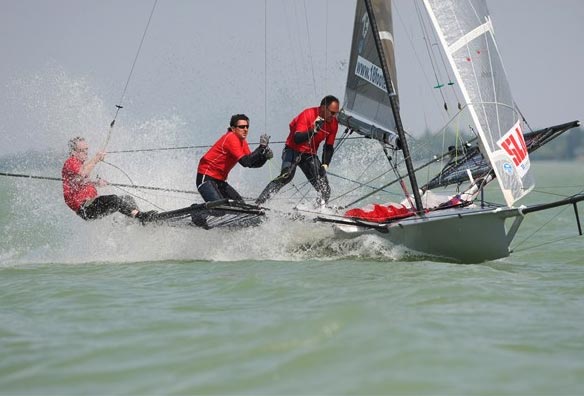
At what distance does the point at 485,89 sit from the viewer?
7.57 metres

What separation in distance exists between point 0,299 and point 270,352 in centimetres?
284

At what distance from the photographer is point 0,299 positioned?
19.9 feet

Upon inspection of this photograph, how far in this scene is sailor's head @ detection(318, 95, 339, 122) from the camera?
8.45 m

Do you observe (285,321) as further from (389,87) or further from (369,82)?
(369,82)

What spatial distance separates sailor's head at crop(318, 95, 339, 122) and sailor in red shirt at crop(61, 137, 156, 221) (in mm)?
2043

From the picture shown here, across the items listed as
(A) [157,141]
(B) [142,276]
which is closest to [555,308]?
(B) [142,276]

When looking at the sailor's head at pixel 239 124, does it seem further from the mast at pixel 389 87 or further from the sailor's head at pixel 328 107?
the mast at pixel 389 87

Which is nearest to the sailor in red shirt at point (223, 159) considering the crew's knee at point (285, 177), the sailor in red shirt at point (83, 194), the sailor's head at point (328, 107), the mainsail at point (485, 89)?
the crew's knee at point (285, 177)

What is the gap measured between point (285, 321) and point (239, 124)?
3660mm

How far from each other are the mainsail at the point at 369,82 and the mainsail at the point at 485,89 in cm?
98

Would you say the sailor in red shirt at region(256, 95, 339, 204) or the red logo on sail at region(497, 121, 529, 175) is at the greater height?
the sailor in red shirt at region(256, 95, 339, 204)

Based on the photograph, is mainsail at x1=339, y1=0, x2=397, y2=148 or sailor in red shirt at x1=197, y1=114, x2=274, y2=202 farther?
mainsail at x1=339, y1=0, x2=397, y2=148

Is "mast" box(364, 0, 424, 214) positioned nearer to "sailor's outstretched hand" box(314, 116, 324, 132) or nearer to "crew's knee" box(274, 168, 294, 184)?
"sailor's outstretched hand" box(314, 116, 324, 132)

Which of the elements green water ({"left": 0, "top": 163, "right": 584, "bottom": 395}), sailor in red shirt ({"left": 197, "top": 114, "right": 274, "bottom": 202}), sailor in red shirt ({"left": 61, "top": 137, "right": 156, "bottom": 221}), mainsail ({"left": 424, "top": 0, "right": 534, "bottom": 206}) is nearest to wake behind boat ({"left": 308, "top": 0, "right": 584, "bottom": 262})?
mainsail ({"left": 424, "top": 0, "right": 534, "bottom": 206})
